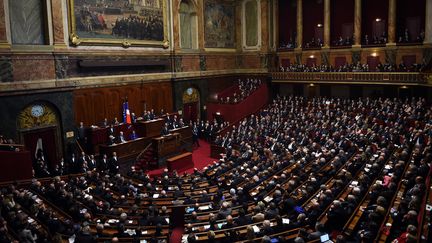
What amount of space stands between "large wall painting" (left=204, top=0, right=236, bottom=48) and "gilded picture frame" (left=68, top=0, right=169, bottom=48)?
5.11 metres

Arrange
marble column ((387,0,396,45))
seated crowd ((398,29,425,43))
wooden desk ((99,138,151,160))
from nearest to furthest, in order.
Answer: wooden desk ((99,138,151,160)) → seated crowd ((398,29,425,43)) → marble column ((387,0,396,45))

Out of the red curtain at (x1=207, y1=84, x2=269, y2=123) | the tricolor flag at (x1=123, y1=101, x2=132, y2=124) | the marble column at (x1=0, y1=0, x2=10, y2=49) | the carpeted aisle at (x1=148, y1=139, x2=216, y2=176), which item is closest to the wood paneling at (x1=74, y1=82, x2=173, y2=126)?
the tricolor flag at (x1=123, y1=101, x2=132, y2=124)

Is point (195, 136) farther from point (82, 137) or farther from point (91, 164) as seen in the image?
point (91, 164)

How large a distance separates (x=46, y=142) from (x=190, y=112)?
39.7 feet

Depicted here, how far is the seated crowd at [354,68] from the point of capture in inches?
979

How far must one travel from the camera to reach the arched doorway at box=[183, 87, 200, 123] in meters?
28.0

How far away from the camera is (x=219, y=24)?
30891 mm

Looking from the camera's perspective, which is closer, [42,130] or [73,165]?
[73,165]

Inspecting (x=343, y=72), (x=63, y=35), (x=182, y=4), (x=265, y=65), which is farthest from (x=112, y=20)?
(x=343, y=72)

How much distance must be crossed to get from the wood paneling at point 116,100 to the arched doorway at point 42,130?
1.46 m

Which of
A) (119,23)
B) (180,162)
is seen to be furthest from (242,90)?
(180,162)

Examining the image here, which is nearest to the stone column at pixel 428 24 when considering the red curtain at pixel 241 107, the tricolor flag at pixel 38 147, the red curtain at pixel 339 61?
the red curtain at pixel 339 61

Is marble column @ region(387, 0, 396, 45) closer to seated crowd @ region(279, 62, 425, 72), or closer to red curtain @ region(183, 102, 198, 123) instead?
seated crowd @ region(279, 62, 425, 72)

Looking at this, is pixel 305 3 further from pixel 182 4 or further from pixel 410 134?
pixel 410 134
